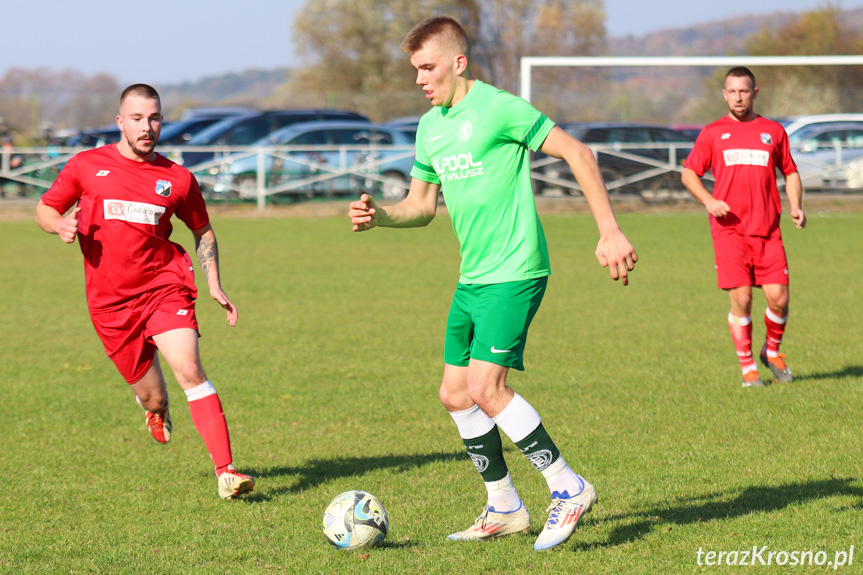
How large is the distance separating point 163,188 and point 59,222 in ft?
1.78

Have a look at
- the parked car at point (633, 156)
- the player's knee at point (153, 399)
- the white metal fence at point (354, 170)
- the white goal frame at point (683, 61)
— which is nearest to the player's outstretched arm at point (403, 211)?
the player's knee at point (153, 399)

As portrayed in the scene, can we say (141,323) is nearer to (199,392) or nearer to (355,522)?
(199,392)

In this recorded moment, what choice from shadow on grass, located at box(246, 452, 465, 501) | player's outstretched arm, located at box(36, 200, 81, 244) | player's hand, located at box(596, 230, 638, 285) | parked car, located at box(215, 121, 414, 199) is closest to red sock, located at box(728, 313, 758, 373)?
shadow on grass, located at box(246, 452, 465, 501)

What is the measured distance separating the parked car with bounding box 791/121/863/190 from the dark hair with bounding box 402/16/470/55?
18.8 m

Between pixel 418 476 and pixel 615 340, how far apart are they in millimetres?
4227

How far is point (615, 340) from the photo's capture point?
9.10 metres

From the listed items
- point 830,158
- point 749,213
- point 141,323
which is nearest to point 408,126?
point 830,158

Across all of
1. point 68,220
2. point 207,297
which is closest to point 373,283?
point 207,297

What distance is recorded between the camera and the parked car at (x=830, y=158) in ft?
70.0

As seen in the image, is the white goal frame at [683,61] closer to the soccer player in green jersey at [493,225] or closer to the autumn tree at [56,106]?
the soccer player in green jersey at [493,225]

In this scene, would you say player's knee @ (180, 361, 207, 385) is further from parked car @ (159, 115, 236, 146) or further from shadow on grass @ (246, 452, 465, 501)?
parked car @ (159, 115, 236, 146)

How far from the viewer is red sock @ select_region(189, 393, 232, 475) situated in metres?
4.93

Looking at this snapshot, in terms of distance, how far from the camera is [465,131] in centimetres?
413

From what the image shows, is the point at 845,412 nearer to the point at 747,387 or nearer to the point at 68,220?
the point at 747,387
